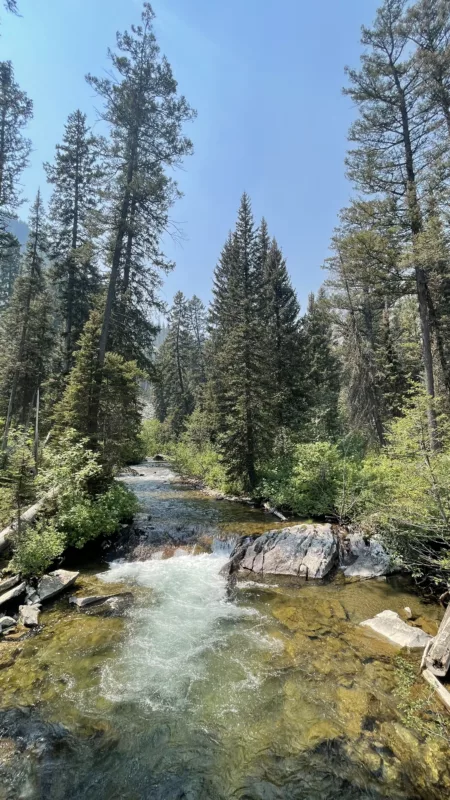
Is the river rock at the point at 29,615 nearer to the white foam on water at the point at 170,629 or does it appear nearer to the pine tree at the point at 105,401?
the white foam on water at the point at 170,629

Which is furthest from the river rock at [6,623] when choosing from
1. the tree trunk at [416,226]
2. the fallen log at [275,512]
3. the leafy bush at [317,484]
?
the tree trunk at [416,226]

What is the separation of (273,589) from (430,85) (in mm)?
17741

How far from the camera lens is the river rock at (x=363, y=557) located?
9227mm

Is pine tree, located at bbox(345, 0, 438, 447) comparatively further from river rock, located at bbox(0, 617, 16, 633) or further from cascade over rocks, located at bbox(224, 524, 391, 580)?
river rock, located at bbox(0, 617, 16, 633)

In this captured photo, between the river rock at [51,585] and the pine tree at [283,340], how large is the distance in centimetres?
1492

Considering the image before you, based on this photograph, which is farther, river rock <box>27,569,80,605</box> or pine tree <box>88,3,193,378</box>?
pine tree <box>88,3,193,378</box>

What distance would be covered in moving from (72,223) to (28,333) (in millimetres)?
7564

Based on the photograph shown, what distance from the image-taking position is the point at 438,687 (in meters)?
5.08

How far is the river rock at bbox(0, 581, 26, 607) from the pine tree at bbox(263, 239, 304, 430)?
626 inches

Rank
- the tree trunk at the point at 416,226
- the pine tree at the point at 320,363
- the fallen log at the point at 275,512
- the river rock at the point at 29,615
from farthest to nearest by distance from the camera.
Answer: the pine tree at the point at 320,363
the fallen log at the point at 275,512
the tree trunk at the point at 416,226
the river rock at the point at 29,615

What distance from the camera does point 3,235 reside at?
624 inches

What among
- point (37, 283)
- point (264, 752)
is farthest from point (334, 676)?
point (37, 283)

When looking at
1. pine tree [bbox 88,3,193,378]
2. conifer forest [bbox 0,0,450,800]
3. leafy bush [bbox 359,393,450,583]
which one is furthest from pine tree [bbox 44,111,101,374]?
leafy bush [bbox 359,393,450,583]

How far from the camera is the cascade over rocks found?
9297 mm
